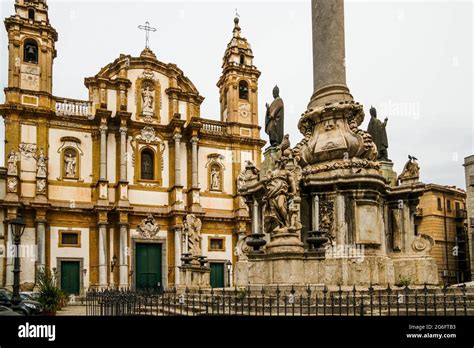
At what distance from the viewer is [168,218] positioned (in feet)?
110

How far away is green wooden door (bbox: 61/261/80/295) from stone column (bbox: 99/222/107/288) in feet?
4.46

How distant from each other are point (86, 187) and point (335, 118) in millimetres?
22285

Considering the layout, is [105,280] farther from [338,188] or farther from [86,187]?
[338,188]

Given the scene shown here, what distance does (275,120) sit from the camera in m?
14.7

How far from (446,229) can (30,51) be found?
107 ft

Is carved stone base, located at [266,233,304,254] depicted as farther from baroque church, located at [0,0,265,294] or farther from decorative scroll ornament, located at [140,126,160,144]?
decorative scroll ornament, located at [140,126,160,144]

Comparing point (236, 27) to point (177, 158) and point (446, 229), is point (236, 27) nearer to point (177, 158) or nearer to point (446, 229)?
point (177, 158)

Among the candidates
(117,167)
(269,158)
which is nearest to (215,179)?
(117,167)

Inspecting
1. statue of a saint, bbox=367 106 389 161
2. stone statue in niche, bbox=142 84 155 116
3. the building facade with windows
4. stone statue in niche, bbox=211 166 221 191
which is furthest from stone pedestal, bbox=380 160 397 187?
the building facade with windows

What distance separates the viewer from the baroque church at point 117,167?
30.2 metres

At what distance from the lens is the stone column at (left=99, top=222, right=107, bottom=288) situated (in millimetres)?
30345

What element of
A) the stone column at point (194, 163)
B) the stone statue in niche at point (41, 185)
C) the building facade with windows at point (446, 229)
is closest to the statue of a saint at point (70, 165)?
the stone statue in niche at point (41, 185)

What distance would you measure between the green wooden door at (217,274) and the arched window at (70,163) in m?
9.95
